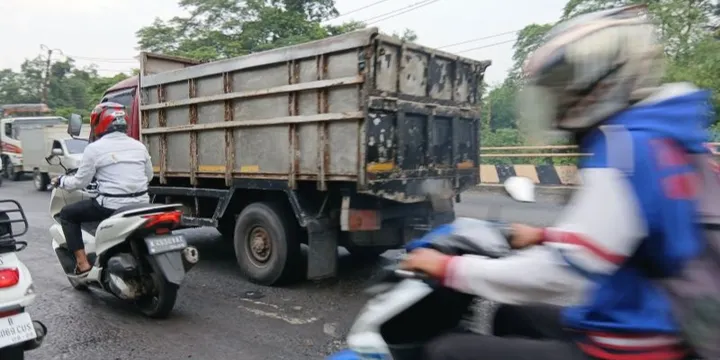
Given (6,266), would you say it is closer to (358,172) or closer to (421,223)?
(358,172)

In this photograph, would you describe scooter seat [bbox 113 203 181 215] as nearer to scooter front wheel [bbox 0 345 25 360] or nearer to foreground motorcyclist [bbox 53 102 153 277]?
foreground motorcyclist [bbox 53 102 153 277]

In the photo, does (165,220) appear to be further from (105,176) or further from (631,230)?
(631,230)

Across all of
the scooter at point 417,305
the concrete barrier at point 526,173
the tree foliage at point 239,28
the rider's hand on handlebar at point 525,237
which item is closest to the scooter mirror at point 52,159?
the scooter at point 417,305

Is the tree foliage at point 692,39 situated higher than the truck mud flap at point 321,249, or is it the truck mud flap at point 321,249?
the tree foliage at point 692,39

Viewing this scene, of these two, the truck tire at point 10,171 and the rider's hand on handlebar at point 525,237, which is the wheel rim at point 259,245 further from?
the truck tire at point 10,171

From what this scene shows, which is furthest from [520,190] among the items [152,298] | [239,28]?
[239,28]

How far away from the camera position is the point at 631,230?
127 cm

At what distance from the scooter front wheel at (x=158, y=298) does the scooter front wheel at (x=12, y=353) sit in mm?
1396

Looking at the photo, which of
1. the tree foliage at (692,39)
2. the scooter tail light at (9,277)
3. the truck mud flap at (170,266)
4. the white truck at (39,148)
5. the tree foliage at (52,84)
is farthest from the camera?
the tree foliage at (52,84)

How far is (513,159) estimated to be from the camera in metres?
17.0

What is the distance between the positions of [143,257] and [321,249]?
5.10 ft

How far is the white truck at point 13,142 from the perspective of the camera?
19.6 metres

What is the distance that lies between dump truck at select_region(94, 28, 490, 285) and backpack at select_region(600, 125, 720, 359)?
302 centimetres

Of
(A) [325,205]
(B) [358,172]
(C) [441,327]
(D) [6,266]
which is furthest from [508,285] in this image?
(A) [325,205]
